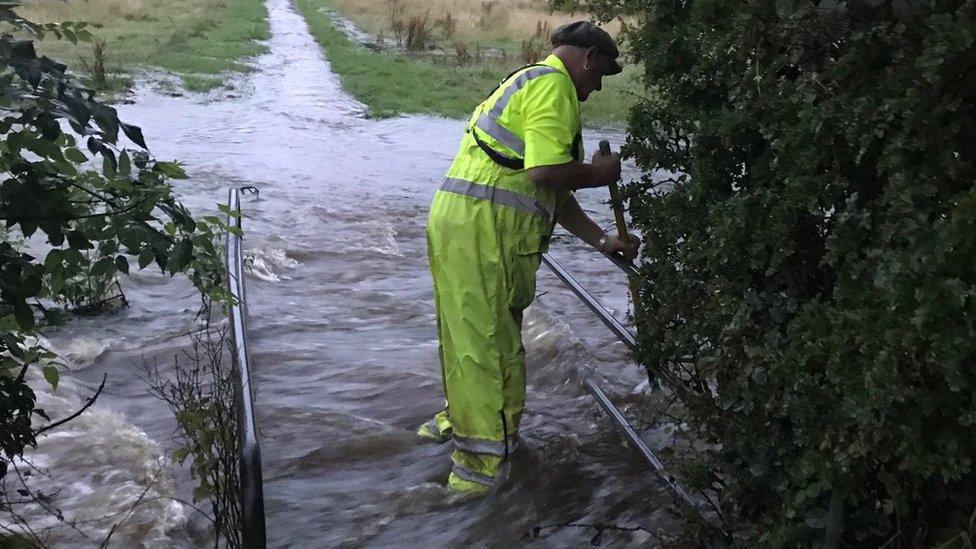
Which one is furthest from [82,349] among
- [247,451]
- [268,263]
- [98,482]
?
[247,451]

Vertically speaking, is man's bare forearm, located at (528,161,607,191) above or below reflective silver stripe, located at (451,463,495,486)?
above

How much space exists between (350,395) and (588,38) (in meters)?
2.90

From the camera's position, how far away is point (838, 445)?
254 cm

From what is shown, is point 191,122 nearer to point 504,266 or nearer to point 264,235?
point 264,235

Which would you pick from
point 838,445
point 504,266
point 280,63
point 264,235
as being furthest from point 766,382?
point 280,63

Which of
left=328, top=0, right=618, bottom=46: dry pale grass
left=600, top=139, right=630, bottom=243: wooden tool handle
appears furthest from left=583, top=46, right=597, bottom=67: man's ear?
left=328, top=0, right=618, bottom=46: dry pale grass

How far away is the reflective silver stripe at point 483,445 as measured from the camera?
4707 mm

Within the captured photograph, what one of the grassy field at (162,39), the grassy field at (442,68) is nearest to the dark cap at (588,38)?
the grassy field at (442,68)

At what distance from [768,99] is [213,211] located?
872cm

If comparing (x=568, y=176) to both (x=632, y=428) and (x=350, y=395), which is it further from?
(x=350, y=395)

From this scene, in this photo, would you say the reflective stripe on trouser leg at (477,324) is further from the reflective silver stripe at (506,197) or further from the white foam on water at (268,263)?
the white foam on water at (268,263)

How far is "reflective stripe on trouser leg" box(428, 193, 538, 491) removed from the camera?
4.51m

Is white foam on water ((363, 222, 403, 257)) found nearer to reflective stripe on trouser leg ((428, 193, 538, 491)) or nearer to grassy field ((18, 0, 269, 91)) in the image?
reflective stripe on trouser leg ((428, 193, 538, 491))

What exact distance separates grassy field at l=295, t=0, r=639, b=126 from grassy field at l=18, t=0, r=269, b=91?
8.18 ft
